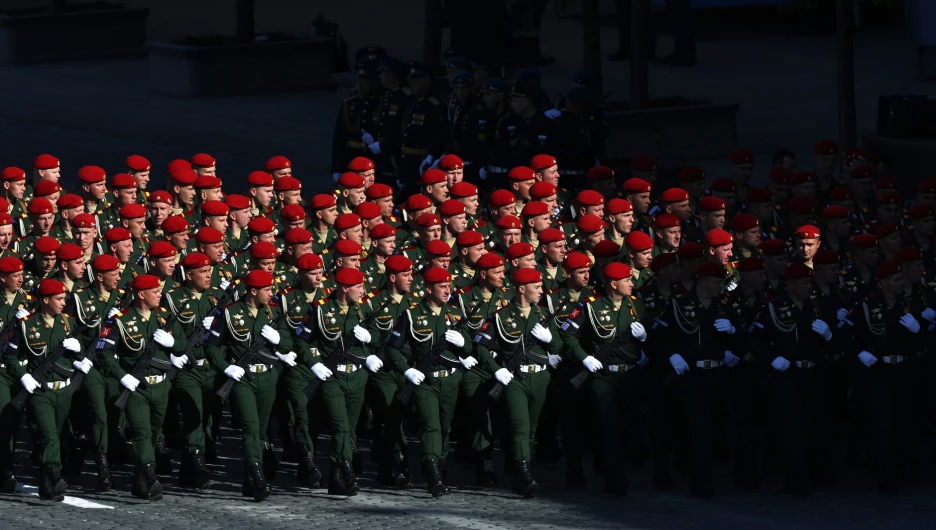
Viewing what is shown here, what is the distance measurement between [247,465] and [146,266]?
2.54 meters

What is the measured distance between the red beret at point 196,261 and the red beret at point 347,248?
3.01 ft

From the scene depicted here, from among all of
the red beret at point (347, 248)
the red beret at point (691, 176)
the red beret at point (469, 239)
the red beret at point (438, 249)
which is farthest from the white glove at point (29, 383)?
the red beret at point (691, 176)

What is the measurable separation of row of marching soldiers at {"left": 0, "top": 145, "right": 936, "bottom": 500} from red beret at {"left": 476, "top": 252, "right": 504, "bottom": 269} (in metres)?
0.02

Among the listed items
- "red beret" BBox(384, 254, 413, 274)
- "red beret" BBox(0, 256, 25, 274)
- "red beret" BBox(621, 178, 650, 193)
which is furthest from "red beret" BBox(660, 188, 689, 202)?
"red beret" BBox(0, 256, 25, 274)

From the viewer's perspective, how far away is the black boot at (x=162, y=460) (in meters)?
15.6

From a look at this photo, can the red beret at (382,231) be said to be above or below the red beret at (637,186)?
below

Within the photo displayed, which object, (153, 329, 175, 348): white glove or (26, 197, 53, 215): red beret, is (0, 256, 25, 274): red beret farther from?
(26, 197, 53, 215): red beret

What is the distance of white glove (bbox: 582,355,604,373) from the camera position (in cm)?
1489

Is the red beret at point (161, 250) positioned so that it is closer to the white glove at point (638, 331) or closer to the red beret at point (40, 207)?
the red beret at point (40, 207)

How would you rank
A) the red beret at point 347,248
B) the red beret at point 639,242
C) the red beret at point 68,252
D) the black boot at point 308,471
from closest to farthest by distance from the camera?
the black boot at point 308,471 → the red beret at point 347,248 → the red beret at point 68,252 → the red beret at point 639,242

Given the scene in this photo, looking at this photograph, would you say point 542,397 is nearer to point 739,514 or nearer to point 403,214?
point 739,514

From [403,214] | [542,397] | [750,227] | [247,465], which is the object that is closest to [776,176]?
[750,227]

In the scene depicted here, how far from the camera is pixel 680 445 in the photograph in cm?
1542

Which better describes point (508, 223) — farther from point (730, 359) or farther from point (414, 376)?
point (730, 359)
